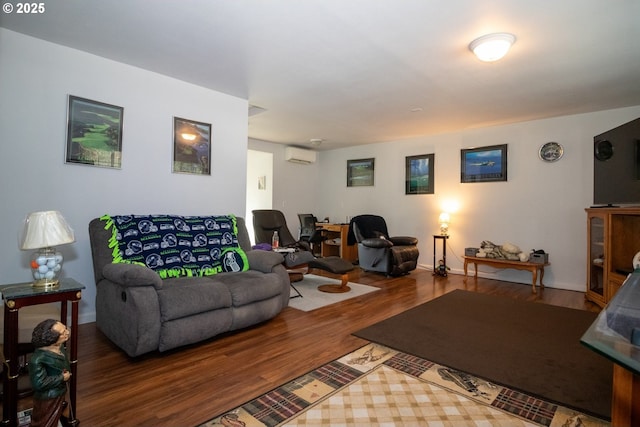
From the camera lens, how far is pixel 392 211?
21.6 feet

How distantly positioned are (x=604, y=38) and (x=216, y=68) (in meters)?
3.31

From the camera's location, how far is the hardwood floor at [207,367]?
174cm

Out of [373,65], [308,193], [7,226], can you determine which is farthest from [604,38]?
[308,193]

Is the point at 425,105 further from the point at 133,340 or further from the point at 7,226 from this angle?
the point at 7,226

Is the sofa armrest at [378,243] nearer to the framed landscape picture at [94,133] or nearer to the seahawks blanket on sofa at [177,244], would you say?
the seahawks blanket on sofa at [177,244]

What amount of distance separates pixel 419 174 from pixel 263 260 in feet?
13.0

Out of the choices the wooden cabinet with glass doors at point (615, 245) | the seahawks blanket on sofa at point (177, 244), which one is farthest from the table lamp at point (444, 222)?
the seahawks blanket on sofa at point (177, 244)

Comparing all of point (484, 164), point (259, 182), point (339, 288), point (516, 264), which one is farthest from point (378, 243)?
point (259, 182)

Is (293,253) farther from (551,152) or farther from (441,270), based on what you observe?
(551,152)

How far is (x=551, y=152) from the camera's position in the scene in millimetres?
4801

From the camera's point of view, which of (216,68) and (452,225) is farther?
(452,225)

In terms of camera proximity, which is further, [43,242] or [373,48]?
[373,48]

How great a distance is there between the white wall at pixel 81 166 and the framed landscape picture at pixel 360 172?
3.62m

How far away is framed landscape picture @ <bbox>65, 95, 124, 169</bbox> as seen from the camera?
9.58 ft
